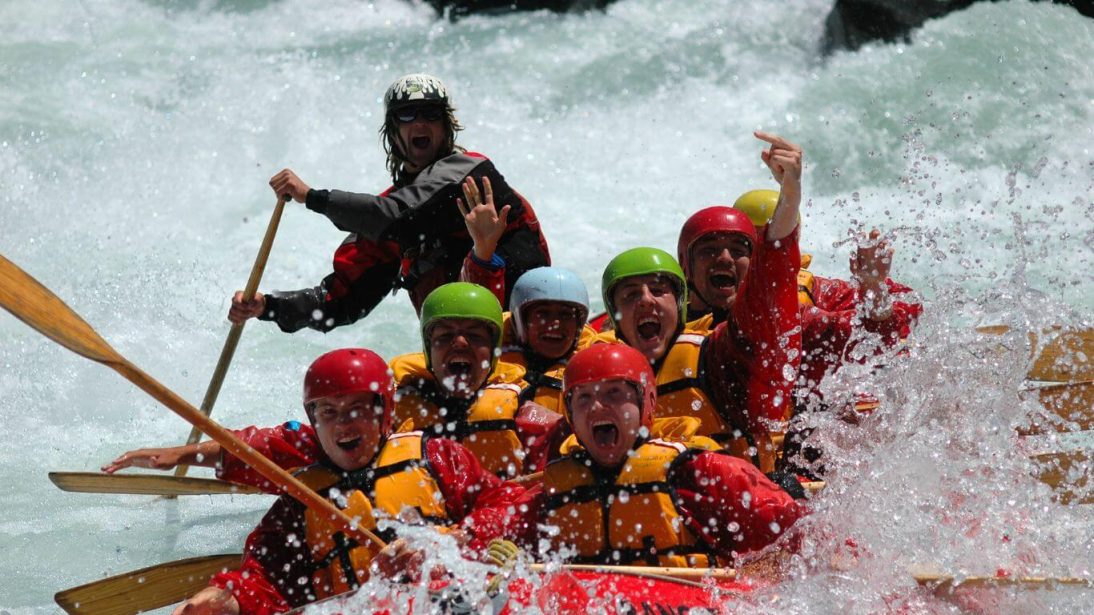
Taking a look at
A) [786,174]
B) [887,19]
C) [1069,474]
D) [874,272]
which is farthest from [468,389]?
[887,19]

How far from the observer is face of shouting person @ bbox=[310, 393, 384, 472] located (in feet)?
11.4

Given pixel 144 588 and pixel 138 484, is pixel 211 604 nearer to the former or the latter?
pixel 138 484

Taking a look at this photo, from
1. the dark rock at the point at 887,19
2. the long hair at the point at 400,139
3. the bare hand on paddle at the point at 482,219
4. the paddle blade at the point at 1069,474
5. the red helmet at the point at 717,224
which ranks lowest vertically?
the paddle blade at the point at 1069,474

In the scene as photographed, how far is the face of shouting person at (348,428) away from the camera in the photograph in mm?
3469

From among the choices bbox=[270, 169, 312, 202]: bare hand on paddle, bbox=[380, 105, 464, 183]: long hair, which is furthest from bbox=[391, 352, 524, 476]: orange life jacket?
bbox=[380, 105, 464, 183]: long hair

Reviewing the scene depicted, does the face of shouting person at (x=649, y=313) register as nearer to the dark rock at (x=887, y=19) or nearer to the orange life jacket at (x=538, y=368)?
the orange life jacket at (x=538, y=368)

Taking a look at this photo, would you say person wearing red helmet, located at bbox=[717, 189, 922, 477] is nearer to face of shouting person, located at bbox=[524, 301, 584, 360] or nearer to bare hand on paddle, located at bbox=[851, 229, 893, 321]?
bare hand on paddle, located at bbox=[851, 229, 893, 321]

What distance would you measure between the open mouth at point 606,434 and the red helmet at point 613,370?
99 millimetres

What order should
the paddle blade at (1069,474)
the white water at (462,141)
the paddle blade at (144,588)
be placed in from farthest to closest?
the white water at (462,141)
the paddle blade at (1069,474)
the paddle blade at (144,588)

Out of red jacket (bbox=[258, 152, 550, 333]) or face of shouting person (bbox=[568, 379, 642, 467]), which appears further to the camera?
red jacket (bbox=[258, 152, 550, 333])

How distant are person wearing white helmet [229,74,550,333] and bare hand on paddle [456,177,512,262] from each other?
19 millimetres

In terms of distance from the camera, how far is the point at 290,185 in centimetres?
463

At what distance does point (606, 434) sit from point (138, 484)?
1436 millimetres

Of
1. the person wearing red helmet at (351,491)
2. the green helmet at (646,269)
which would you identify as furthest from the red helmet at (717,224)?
the person wearing red helmet at (351,491)
